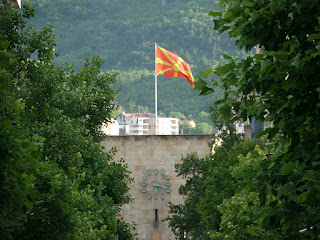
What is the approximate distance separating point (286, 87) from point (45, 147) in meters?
11.2

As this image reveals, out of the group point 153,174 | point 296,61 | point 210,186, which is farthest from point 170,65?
point 296,61

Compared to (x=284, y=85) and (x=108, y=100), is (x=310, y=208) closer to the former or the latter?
(x=284, y=85)

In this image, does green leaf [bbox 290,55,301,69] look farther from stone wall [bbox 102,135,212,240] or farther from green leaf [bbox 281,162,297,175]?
stone wall [bbox 102,135,212,240]

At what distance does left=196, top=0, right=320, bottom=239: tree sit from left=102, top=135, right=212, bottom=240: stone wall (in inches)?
1511

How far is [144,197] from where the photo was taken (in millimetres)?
47406

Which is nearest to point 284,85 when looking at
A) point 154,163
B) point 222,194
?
point 222,194

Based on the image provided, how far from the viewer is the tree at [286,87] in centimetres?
805

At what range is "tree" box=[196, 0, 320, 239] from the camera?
805 centimetres

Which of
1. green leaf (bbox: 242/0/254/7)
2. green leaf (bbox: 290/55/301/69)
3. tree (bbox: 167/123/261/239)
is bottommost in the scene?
tree (bbox: 167/123/261/239)

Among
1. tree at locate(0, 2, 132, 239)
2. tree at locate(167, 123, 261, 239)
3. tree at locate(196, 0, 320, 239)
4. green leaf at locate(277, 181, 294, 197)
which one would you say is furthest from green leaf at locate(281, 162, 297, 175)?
tree at locate(167, 123, 261, 239)

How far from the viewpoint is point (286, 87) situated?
8094mm

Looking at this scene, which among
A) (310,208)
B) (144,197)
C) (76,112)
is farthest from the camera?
(144,197)

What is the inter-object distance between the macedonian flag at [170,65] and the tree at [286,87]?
35.5m

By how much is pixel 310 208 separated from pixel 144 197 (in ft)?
129
